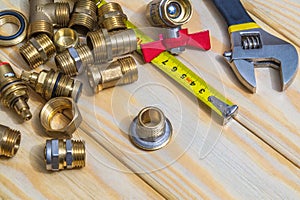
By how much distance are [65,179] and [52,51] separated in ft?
1.25

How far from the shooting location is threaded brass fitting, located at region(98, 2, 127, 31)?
1.54m

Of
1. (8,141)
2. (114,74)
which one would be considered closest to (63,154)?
(8,141)

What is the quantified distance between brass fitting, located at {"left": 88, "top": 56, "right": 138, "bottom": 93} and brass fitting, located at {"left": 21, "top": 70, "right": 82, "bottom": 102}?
53 mm

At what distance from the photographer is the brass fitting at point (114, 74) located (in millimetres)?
1465

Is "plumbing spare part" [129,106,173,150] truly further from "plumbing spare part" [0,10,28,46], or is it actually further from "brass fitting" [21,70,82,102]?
"plumbing spare part" [0,10,28,46]

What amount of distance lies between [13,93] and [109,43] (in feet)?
0.99

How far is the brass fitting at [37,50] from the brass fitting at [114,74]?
0.44ft

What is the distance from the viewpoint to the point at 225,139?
1442 millimetres

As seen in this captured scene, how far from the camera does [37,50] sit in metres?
1.49

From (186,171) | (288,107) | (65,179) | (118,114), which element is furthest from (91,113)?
(288,107)

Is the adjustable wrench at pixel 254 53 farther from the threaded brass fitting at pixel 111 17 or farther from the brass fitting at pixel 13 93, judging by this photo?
the brass fitting at pixel 13 93

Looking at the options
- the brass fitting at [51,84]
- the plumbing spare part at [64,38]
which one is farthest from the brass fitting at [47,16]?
the brass fitting at [51,84]

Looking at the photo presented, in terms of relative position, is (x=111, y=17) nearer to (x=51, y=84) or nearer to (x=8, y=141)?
(x=51, y=84)

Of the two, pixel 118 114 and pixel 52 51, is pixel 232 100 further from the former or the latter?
pixel 52 51
